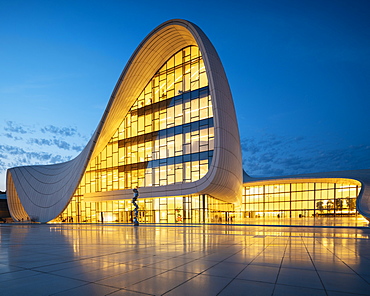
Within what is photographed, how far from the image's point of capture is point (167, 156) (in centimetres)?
3847

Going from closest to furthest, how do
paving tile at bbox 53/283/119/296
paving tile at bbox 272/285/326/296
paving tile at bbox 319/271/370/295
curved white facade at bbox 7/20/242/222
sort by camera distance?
paving tile at bbox 272/285/326/296 → paving tile at bbox 53/283/119/296 → paving tile at bbox 319/271/370/295 → curved white facade at bbox 7/20/242/222

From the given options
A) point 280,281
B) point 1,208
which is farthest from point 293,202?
point 1,208

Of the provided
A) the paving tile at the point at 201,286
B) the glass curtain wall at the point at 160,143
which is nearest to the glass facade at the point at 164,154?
the glass curtain wall at the point at 160,143

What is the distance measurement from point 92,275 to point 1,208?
97783 millimetres

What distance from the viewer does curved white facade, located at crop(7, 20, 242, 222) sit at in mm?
32344

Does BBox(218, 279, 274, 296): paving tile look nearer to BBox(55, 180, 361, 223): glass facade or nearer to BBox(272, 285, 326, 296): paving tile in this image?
BBox(272, 285, 326, 296): paving tile

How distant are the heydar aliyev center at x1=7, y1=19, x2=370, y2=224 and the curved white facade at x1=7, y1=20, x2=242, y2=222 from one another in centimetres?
13

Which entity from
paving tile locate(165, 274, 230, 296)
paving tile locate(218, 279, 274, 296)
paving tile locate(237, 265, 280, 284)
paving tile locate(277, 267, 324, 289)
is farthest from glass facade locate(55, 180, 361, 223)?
paving tile locate(218, 279, 274, 296)

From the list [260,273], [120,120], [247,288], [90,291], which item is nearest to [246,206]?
[120,120]

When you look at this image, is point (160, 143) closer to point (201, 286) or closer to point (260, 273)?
point (260, 273)

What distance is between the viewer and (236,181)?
125 feet

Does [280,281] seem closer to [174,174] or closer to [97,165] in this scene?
[174,174]

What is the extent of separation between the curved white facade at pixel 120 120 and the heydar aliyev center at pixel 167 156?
0.13m

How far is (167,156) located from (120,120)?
12113mm
